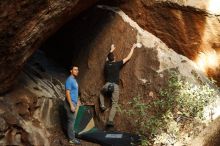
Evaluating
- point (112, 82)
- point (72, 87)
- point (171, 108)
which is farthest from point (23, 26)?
point (171, 108)

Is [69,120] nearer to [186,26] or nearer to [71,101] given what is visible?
[71,101]

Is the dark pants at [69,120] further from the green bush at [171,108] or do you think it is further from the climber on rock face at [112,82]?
the green bush at [171,108]

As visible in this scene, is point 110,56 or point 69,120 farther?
point 110,56

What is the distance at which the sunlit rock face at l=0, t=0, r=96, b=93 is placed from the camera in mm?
6517

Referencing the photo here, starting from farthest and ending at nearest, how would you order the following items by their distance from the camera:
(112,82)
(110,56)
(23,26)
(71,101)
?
(110,56), (112,82), (71,101), (23,26)

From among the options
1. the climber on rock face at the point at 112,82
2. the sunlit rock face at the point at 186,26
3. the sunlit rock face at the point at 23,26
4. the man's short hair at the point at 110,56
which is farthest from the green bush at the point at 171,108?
the sunlit rock face at the point at 23,26

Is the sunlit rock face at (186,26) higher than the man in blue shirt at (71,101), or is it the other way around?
the sunlit rock face at (186,26)

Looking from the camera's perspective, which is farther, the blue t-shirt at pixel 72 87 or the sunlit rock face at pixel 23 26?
the blue t-shirt at pixel 72 87

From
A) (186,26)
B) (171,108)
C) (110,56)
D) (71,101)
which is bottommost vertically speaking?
(171,108)

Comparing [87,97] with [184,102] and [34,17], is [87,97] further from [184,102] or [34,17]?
[34,17]

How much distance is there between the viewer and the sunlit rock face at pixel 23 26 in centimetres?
652

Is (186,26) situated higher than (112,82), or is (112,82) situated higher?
(186,26)

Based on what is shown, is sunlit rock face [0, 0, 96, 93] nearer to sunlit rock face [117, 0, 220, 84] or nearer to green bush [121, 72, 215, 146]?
sunlit rock face [117, 0, 220, 84]

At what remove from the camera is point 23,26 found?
22.7ft
